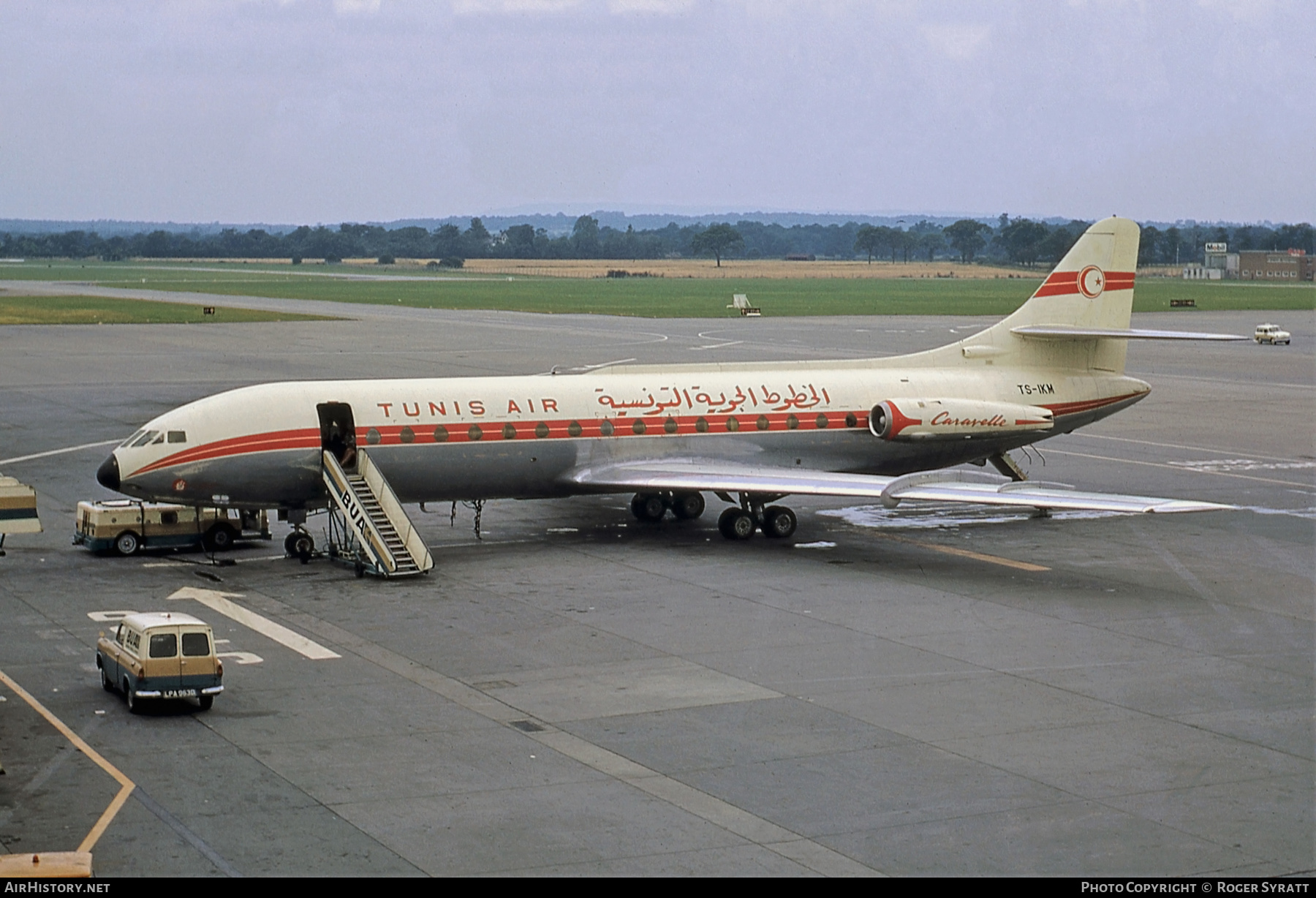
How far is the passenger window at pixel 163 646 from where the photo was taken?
23.8m

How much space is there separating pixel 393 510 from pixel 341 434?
2.44m

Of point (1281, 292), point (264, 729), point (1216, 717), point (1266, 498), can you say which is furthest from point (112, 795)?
point (1281, 292)

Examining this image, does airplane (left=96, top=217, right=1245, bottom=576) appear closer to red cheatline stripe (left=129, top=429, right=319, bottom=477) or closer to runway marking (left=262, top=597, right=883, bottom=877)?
red cheatline stripe (left=129, top=429, right=319, bottom=477)

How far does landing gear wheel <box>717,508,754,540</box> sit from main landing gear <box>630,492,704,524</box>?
2.42m

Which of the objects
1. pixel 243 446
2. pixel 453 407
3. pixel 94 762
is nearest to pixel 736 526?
pixel 453 407

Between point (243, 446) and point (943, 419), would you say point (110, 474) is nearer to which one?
point (243, 446)

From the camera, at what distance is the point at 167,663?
23688 mm

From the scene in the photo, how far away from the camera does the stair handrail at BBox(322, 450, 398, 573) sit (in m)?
34.0

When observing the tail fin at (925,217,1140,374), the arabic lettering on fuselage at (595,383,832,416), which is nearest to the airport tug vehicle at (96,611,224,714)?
the arabic lettering on fuselage at (595,383,832,416)

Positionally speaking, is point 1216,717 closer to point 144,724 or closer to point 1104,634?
point 1104,634

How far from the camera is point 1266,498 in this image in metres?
45.0

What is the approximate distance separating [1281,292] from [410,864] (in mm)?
181708

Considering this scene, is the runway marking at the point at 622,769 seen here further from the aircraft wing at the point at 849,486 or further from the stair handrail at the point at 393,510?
the aircraft wing at the point at 849,486

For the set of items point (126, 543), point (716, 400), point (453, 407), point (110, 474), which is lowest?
point (126, 543)
